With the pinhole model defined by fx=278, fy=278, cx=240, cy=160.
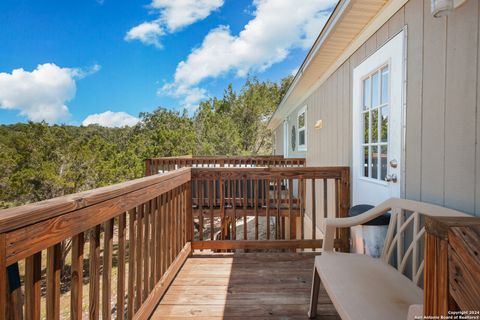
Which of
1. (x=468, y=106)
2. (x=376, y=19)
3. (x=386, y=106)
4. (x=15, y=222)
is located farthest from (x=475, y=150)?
(x=15, y=222)

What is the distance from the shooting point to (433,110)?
1924mm

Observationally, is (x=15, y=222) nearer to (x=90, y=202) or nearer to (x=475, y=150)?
(x=90, y=202)

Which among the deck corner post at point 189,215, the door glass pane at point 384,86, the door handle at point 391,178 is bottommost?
the deck corner post at point 189,215

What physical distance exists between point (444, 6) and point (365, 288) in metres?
1.65

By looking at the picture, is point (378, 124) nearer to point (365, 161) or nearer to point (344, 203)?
point (365, 161)

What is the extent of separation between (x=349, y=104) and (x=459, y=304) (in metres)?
3.16

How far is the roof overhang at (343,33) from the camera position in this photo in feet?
8.32

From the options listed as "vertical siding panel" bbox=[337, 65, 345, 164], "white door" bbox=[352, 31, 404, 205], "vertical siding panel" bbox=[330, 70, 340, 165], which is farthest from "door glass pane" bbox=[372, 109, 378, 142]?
"vertical siding panel" bbox=[330, 70, 340, 165]

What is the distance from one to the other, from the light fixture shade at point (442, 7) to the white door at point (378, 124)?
701 mm

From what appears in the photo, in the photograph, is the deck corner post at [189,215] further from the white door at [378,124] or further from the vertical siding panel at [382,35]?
the vertical siding panel at [382,35]

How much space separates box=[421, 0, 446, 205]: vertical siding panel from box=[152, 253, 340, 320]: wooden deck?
1.17 m

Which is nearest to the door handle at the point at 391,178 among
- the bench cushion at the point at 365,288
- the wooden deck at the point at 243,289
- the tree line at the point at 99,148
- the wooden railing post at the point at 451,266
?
the bench cushion at the point at 365,288

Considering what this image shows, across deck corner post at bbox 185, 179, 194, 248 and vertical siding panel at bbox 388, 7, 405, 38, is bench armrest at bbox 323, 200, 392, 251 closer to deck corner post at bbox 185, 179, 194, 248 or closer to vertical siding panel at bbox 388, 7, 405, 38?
vertical siding panel at bbox 388, 7, 405, 38

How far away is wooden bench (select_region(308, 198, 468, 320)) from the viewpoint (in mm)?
1304
